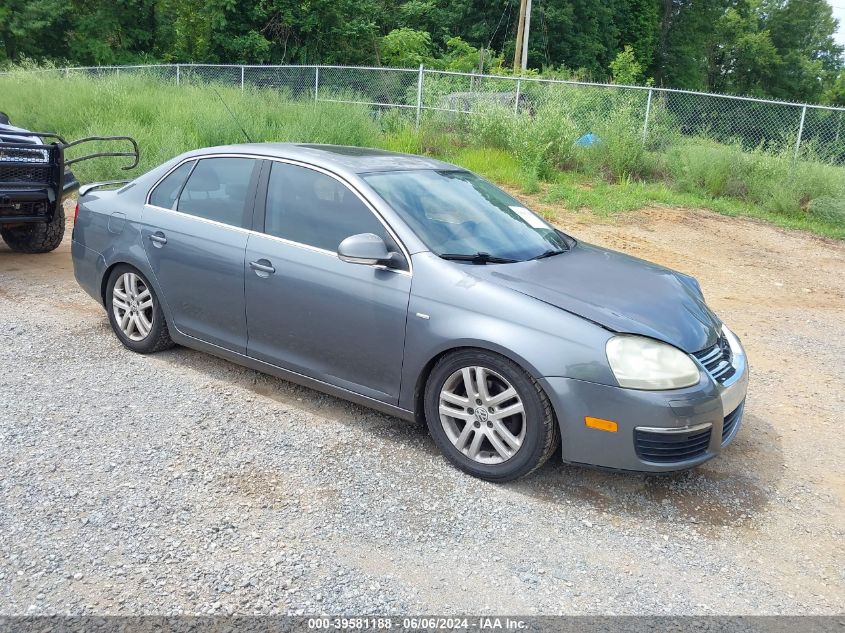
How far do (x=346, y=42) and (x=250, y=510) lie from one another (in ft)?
92.2

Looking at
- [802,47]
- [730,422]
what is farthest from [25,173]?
[802,47]

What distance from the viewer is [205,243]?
4.96 m

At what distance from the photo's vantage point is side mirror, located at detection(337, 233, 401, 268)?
13.6 feet

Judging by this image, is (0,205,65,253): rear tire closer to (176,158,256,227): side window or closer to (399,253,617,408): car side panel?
(176,158,256,227): side window

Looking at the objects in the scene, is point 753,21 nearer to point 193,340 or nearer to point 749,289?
point 749,289

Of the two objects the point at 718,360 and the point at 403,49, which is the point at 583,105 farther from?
the point at 403,49

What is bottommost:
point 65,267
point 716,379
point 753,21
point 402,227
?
point 65,267

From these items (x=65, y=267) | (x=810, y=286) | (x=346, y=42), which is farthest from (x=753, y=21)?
(x=65, y=267)

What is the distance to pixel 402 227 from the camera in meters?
4.32

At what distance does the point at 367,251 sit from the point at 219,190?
1.45m

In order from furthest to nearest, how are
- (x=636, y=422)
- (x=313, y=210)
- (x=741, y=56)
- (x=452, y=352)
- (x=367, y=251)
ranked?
(x=741, y=56)
(x=313, y=210)
(x=367, y=251)
(x=452, y=352)
(x=636, y=422)

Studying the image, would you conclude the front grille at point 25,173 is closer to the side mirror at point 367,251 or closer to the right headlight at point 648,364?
the side mirror at point 367,251

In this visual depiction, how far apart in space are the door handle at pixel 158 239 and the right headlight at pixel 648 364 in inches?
120

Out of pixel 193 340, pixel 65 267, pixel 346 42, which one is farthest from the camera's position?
pixel 346 42
